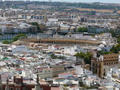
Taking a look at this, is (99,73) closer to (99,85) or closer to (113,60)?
(113,60)

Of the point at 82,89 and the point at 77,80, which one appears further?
the point at 77,80

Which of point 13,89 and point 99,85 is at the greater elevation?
point 13,89

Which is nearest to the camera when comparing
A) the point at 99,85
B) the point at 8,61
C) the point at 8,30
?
the point at 99,85

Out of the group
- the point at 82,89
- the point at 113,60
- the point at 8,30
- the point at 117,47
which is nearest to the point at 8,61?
the point at 113,60

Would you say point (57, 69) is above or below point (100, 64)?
above

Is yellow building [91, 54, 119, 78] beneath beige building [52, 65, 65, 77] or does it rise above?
beneath

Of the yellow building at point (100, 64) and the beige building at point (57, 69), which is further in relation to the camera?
the yellow building at point (100, 64)

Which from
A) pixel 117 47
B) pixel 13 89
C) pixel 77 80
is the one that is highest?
pixel 13 89

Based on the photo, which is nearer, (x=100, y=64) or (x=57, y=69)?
(x=57, y=69)

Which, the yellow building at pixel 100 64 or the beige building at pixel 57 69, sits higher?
the beige building at pixel 57 69

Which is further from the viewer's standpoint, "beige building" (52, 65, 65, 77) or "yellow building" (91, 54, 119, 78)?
"yellow building" (91, 54, 119, 78)

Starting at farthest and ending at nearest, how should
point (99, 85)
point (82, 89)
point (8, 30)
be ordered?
point (8, 30) → point (99, 85) → point (82, 89)
